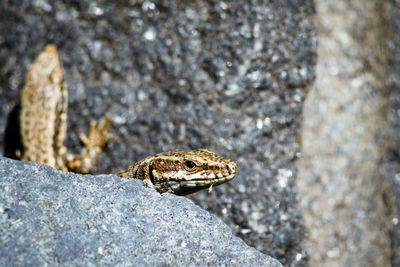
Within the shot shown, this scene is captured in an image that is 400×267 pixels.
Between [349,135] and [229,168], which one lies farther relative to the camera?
[349,135]

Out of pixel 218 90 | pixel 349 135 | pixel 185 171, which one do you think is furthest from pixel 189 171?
pixel 349 135

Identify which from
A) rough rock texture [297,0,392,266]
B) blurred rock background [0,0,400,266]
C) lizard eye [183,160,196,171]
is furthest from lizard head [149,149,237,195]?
rough rock texture [297,0,392,266]

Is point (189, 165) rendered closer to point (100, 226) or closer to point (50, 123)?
point (100, 226)

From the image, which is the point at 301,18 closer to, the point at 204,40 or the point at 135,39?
the point at 204,40

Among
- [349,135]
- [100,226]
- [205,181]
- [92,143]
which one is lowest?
[92,143]

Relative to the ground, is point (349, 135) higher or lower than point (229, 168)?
lower

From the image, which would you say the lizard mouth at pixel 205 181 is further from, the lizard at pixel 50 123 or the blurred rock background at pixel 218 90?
the lizard at pixel 50 123

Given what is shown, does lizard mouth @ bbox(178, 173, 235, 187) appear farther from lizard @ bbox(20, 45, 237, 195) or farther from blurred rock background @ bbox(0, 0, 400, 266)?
lizard @ bbox(20, 45, 237, 195)
